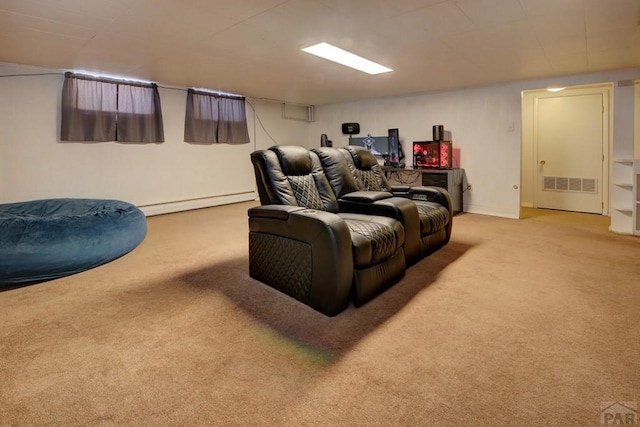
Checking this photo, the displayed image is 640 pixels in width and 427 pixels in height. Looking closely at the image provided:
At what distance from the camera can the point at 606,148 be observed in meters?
5.30

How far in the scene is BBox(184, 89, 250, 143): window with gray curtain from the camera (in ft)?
19.4

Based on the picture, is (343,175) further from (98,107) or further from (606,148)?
(606,148)

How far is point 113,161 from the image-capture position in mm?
5133

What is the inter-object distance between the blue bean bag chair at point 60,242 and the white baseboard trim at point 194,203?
2.13 metres

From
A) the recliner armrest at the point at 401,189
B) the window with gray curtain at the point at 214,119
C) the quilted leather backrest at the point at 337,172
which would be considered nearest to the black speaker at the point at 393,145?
the recliner armrest at the point at 401,189

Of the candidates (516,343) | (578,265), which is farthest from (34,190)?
(578,265)

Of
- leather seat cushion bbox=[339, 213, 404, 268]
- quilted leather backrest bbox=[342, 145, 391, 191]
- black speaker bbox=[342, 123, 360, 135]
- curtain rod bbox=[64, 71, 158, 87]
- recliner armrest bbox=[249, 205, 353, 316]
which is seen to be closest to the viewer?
recliner armrest bbox=[249, 205, 353, 316]

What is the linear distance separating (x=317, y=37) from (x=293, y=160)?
4.04ft

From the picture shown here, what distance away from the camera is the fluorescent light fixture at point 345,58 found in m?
3.54

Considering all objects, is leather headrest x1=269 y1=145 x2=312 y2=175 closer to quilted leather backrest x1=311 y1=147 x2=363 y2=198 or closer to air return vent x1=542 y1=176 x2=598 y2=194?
quilted leather backrest x1=311 y1=147 x2=363 y2=198

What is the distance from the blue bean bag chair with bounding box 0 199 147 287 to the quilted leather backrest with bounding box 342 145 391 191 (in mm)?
2285

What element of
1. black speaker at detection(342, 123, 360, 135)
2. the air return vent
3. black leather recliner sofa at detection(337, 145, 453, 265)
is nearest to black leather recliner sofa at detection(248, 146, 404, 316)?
black leather recliner sofa at detection(337, 145, 453, 265)

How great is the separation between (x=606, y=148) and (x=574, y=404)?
547cm

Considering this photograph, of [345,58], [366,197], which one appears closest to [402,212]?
[366,197]
